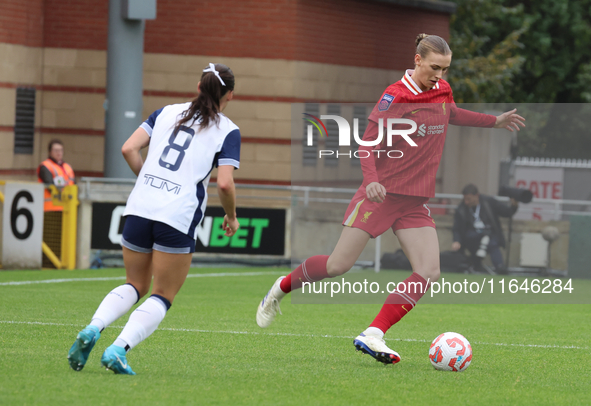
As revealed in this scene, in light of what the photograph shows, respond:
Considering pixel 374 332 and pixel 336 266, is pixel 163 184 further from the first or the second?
pixel 374 332

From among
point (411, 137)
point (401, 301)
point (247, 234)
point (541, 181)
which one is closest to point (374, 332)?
point (401, 301)

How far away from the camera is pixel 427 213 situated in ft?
21.9

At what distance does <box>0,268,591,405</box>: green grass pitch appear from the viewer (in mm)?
5230

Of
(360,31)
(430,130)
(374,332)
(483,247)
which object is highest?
A: (360,31)

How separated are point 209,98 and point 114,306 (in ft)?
4.50

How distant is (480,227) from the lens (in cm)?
1605

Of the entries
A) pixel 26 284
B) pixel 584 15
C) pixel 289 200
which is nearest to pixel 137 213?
pixel 26 284

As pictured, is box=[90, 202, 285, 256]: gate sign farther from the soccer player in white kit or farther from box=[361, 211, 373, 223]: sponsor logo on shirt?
the soccer player in white kit

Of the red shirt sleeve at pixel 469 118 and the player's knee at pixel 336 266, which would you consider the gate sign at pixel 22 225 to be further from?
the red shirt sleeve at pixel 469 118

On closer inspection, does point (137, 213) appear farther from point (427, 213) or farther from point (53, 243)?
point (53, 243)

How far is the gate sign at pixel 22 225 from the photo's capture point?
14156 millimetres

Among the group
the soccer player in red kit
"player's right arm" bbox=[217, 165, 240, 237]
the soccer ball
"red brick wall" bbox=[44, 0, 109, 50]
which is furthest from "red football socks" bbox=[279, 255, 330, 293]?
"red brick wall" bbox=[44, 0, 109, 50]

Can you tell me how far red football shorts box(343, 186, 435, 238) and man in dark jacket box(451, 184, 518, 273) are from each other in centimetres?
921

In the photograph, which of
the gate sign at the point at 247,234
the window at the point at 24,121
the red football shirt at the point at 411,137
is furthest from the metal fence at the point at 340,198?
the red football shirt at the point at 411,137
